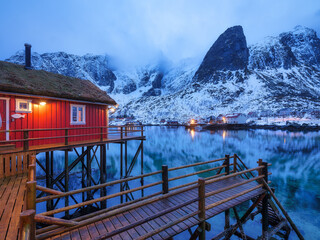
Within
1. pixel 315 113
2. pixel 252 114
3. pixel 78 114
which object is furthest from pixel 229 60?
pixel 78 114

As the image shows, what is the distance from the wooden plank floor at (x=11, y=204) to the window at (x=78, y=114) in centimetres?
640

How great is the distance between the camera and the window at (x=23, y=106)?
10.8m

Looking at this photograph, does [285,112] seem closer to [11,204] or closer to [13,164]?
[13,164]

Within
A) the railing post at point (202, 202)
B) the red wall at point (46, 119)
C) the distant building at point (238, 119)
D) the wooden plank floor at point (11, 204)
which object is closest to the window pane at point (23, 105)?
the red wall at point (46, 119)

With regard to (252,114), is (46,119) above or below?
below

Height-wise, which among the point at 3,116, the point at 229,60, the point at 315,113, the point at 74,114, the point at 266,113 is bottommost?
the point at 3,116

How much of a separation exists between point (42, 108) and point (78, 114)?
2.42 metres

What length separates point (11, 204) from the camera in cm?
502

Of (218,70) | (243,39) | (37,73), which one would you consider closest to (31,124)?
(37,73)

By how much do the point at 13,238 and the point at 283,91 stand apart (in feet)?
549

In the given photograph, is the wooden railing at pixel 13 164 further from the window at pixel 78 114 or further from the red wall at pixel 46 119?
the window at pixel 78 114

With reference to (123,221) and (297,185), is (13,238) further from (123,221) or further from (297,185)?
(297,185)

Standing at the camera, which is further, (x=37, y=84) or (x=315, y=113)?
(x=315, y=113)

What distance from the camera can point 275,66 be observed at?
175m
